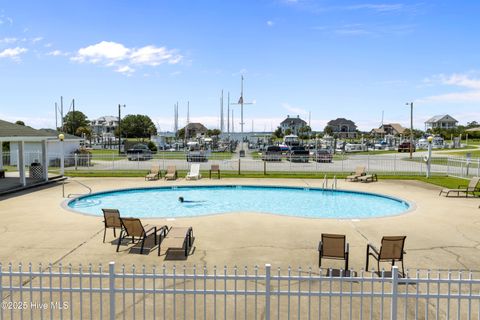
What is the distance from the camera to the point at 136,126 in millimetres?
121438

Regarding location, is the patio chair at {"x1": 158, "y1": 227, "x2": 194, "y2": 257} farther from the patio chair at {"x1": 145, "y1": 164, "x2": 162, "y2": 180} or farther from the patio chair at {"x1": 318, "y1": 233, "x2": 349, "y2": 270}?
the patio chair at {"x1": 145, "y1": 164, "x2": 162, "y2": 180}

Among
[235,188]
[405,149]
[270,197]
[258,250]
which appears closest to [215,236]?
[258,250]

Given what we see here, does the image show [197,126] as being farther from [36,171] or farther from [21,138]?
[21,138]

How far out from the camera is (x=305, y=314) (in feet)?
22.6

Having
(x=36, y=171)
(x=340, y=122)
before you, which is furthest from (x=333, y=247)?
(x=340, y=122)

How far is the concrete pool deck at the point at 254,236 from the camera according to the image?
9.89m

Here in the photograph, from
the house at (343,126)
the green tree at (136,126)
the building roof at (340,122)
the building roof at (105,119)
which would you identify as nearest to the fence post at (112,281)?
the green tree at (136,126)

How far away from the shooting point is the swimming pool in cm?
1816

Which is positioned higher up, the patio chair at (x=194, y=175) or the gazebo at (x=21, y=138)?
the gazebo at (x=21, y=138)

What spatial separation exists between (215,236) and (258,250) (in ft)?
6.19

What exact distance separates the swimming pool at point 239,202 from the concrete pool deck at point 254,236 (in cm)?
177

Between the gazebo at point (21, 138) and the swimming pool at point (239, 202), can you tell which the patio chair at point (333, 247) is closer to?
the swimming pool at point (239, 202)

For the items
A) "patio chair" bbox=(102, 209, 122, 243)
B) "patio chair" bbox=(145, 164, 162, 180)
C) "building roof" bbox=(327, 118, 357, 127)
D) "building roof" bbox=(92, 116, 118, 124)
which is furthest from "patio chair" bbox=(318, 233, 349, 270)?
"building roof" bbox=(92, 116, 118, 124)

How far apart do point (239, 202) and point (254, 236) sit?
8.82m
